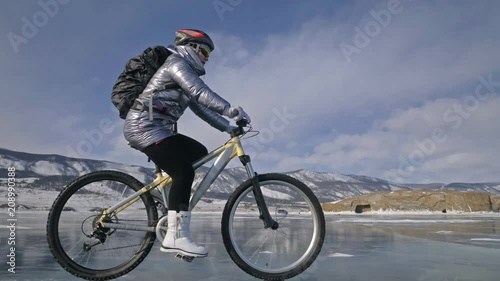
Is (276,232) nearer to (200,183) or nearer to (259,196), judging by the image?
(259,196)

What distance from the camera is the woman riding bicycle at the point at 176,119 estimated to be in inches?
145

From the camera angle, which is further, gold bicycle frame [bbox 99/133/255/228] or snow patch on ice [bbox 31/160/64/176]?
snow patch on ice [bbox 31/160/64/176]

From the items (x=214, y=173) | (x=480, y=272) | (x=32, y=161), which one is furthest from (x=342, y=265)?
(x=32, y=161)

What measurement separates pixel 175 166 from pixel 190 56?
108cm

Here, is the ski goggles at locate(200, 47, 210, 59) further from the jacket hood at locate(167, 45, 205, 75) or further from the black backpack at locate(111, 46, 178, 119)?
the black backpack at locate(111, 46, 178, 119)

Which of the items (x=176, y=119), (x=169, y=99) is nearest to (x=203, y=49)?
(x=169, y=99)

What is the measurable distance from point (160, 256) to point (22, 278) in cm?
179

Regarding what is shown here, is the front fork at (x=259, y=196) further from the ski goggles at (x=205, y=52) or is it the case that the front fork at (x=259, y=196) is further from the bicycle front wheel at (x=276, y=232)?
the ski goggles at (x=205, y=52)

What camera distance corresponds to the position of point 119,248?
163 inches

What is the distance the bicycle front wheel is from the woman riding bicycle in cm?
43

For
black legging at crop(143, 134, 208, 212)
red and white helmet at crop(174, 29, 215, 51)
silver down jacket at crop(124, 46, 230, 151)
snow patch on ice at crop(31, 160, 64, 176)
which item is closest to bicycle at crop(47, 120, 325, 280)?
black legging at crop(143, 134, 208, 212)

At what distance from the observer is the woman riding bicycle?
369cm

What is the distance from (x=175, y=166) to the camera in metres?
3.85

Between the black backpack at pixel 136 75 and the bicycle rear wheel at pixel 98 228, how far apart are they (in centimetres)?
83
